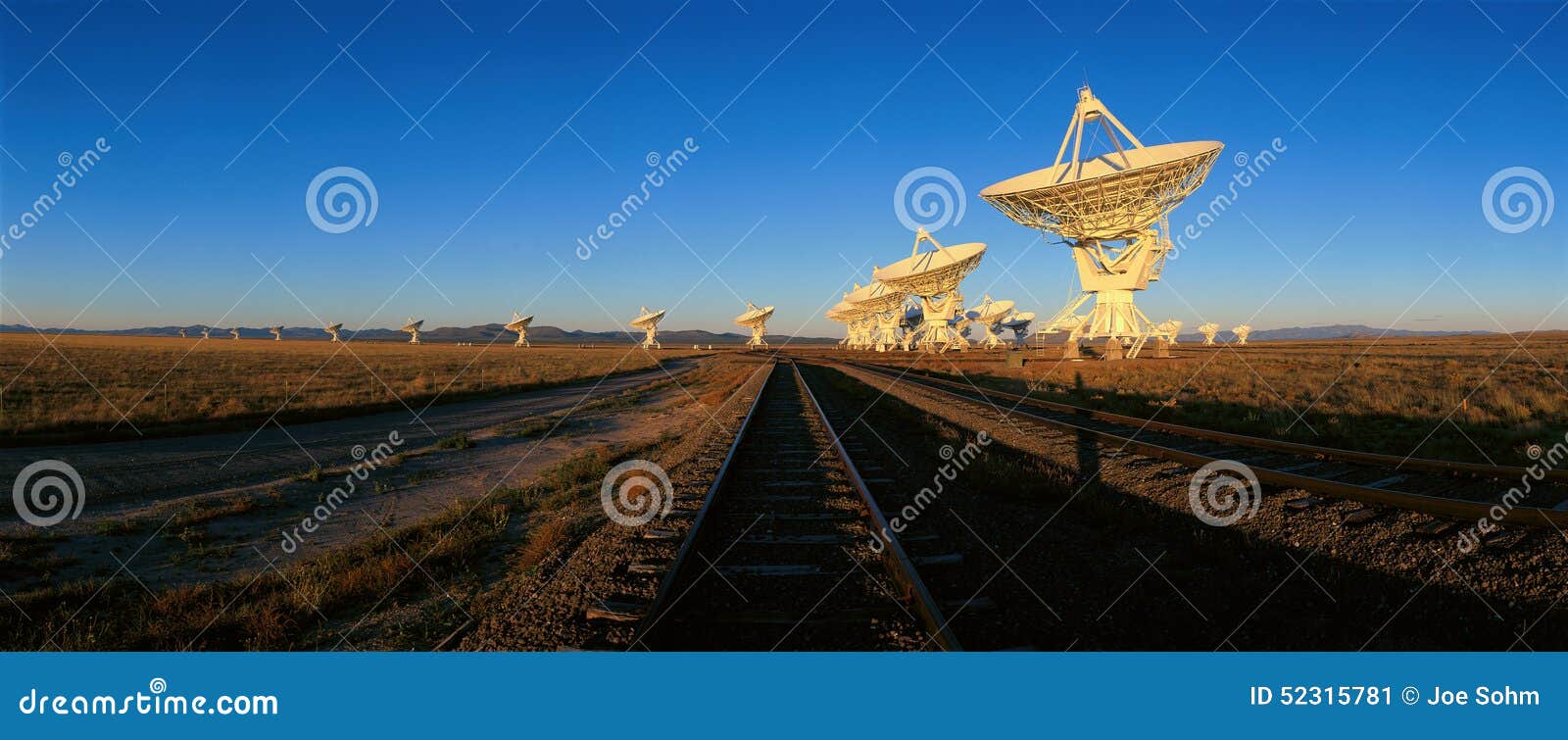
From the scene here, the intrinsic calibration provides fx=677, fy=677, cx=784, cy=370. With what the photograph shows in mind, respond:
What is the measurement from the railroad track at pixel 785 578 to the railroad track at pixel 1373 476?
13.2 feet

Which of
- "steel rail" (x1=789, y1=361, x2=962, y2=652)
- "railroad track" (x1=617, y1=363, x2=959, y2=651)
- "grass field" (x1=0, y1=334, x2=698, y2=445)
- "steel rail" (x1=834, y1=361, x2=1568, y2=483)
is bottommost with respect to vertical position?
"grass field" (x1=0, y1=334, x2=698, y2=445)

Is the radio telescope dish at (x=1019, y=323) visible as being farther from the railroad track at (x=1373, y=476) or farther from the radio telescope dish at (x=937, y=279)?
the railroad track at (x=1373, y=476)

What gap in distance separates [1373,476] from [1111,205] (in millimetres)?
24831

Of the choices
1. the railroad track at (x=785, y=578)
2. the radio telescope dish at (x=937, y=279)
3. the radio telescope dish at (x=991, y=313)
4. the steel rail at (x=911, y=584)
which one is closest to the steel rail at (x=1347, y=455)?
the railroad track at (x=785, y=578)

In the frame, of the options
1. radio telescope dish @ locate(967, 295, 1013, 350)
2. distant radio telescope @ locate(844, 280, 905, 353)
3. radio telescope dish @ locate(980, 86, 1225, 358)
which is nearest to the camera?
radio telescope dish @ locate(980, 86, 1225, 358)

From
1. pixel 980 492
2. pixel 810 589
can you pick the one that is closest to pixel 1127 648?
pixel 810 589

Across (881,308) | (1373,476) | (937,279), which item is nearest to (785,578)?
(1373,476)

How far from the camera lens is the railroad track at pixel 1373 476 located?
5305mm

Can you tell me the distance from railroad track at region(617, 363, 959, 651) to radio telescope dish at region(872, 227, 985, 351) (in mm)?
40198

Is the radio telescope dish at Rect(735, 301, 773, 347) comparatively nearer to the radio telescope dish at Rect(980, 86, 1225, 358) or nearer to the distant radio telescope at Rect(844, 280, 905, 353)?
the distant radio telescope at Rect(844, 280, 905, 353)

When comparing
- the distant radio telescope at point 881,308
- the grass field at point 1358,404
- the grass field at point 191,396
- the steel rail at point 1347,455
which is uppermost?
the distant radio telescope at point 881,308

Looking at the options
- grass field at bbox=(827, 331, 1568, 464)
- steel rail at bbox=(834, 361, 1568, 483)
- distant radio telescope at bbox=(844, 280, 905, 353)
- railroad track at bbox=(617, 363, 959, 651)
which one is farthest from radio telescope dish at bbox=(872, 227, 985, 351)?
railroad track at bbox=(617, 363, 959, 651)

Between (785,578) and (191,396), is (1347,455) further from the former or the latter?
(191,396)

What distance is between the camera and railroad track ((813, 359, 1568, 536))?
17.4 ft
